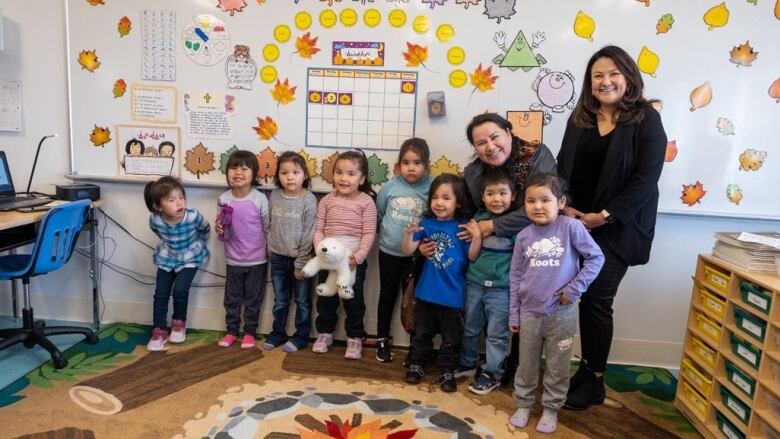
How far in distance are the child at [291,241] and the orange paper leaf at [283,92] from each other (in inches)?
11.5

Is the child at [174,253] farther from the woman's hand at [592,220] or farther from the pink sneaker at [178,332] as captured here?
the woman's hand at [592,220]

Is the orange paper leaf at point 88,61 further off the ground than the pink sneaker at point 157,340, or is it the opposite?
the orange paper leaf at point 88,61

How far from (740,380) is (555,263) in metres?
0.81

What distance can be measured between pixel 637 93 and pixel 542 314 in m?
0.94

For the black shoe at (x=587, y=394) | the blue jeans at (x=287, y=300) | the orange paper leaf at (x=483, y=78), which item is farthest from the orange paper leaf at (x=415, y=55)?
the black shoe at (x=587, y=394)

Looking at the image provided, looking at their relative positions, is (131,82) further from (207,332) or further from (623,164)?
(623,164)

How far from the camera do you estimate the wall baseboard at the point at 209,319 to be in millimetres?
2713

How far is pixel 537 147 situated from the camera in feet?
7.38

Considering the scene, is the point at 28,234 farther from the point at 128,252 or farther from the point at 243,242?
the point at 243,242

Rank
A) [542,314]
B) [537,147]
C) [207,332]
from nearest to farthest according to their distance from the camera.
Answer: [542,314] < [537,147] < [207,332]

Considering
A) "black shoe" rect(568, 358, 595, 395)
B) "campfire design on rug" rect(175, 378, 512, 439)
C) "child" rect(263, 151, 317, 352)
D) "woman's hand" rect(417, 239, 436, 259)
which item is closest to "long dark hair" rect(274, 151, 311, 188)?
"child" rect(263, 151, 317, 352)

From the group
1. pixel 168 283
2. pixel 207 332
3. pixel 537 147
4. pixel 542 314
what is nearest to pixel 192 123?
pixel 168 283

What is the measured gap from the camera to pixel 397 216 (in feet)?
8.17

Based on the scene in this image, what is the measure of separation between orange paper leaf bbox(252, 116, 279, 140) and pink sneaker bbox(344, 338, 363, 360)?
1.16m
